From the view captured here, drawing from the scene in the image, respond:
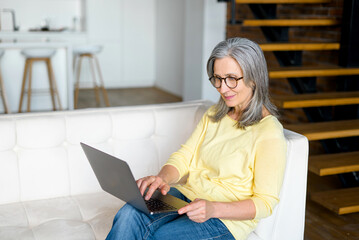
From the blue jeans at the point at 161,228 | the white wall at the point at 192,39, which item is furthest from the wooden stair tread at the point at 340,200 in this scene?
the white wall at the point at 192,39

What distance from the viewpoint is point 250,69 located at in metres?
1.74

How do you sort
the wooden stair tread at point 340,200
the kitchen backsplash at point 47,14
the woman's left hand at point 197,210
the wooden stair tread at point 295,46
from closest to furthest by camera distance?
the woman's left hand at point 197,210 → the wooden stair tread at point 340,200 → the wooden stair tread at point 295,46 → the kitchen backsplash at point 47,14

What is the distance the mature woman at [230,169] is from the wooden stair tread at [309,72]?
1.61m

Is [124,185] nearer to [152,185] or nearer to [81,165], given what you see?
[152,185]

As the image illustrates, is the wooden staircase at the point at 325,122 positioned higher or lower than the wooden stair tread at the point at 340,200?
higher

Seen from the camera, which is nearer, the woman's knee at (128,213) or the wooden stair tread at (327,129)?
the woman's knee at (128,213)

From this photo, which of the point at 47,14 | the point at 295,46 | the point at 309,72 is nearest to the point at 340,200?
the point at 309,72

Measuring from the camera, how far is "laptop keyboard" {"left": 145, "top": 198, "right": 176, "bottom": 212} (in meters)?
1.65

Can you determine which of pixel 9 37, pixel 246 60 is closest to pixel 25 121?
pixel 246 60

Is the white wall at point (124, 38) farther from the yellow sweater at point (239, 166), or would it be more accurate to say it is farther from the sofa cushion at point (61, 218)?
the yellow sweater at point (239, 166)

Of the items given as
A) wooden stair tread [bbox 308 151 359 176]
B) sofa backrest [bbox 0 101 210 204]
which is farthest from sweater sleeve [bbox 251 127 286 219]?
wooden stair tread [bbox 308 151 359 176]

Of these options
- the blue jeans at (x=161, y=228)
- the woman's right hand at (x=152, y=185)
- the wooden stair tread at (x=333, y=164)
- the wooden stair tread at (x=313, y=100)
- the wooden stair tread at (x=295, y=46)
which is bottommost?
the wooden stair tread at (x=333, y=164)

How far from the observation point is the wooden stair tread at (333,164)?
2998 mm

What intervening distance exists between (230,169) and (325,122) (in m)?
1.92
